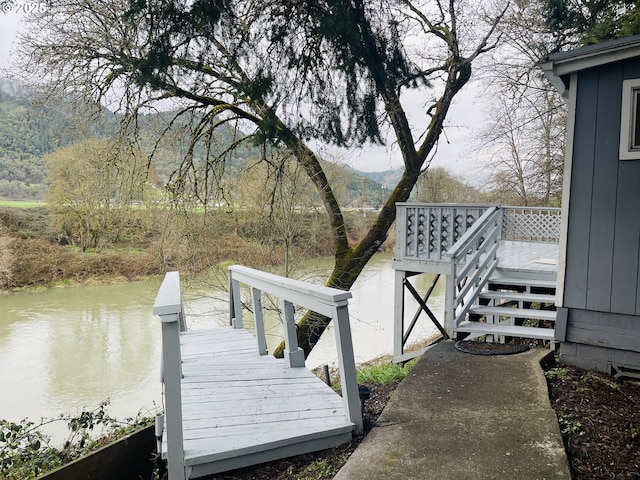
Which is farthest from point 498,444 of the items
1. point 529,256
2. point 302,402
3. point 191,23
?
point 529,256

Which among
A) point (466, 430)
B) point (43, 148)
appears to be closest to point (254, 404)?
point (466, 430)

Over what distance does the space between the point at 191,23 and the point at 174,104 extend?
565 centimetres

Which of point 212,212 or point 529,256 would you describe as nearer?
point 529,256

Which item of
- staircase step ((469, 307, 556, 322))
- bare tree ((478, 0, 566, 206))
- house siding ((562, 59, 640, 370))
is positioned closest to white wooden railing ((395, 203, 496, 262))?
staircase step ((469, 307, 556, 322))

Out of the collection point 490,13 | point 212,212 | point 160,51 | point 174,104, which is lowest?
point 212,212

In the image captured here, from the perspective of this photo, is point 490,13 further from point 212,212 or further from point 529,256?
point 212,212

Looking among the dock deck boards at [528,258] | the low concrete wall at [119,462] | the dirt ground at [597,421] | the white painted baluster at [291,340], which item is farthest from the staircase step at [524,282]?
the low concrete wall at [119,462]

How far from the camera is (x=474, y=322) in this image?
17.1 feet

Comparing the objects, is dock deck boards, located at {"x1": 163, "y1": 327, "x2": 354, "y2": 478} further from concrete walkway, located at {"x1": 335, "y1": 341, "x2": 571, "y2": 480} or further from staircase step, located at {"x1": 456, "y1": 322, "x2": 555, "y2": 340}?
staircase step, located at {"x1": 456, "y1": 322, "x2": 555, "y2": 340}

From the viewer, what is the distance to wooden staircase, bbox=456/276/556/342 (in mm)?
4742

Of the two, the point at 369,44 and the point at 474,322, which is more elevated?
the point at 369,44

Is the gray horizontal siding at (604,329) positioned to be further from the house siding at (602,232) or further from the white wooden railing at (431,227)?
the white wooden railing at (431,227)

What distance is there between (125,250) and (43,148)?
5.41 m

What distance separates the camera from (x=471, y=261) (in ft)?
16.6
